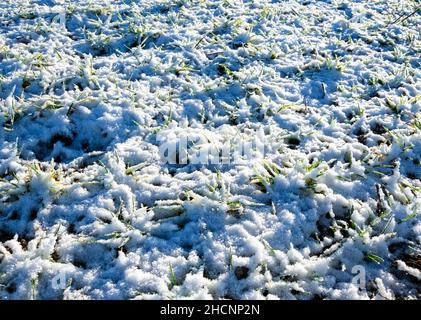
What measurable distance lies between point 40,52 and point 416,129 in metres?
4.07

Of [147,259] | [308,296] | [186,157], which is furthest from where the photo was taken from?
[186,157]

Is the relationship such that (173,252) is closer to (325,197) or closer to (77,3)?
(325,197)

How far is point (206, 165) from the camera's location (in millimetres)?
3018

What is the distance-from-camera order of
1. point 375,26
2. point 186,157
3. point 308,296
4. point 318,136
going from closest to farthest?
point 308,296 < point 186,157 < point 318,136 < point 375,26

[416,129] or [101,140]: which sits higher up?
[416,129]

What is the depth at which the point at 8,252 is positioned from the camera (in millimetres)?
2342

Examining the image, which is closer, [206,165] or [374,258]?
[374,258]

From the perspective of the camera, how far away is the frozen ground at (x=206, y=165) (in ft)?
7.56

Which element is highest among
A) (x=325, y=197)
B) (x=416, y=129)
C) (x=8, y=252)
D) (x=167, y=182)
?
(x=416, y=129)

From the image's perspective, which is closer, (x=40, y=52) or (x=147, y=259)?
(x=147, y=259)

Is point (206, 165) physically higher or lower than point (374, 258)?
lower

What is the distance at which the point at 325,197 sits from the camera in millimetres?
2697

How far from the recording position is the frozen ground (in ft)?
7.56

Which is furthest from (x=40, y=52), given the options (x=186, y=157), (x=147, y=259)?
(x=147, y=259)
